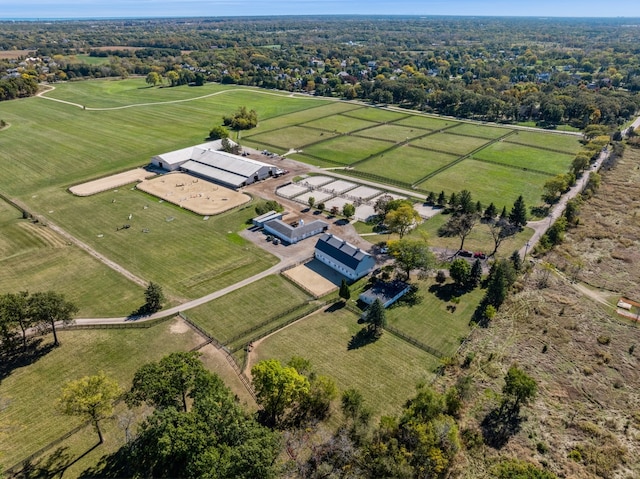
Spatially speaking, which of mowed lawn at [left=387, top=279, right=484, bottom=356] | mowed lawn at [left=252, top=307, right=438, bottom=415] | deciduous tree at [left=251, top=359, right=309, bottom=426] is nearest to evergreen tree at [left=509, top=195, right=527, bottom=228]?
mowed lawn at [left=387, top=279, right=484, bottom=356]

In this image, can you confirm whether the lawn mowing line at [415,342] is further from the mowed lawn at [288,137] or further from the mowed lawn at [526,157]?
the mowed lawn at [288,137]

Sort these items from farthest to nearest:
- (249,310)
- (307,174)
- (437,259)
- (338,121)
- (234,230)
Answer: (338,121)
(307,174)
(234,230)
(437,259)
(249,310)

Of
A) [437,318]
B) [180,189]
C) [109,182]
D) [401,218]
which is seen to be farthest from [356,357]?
[109,182]

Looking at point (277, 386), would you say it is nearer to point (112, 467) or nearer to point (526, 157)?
point (112, 467)

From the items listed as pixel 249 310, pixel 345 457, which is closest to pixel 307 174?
pixel 249 310

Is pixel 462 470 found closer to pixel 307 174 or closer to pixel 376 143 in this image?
pixel 307 174

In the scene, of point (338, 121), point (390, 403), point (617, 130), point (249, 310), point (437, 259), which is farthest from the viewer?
point (338, 121)

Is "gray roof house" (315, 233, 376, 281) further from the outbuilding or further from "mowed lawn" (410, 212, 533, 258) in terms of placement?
"mowed lawn" (410, 212, 533, 258)

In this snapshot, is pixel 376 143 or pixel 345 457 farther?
pixel 376 143
